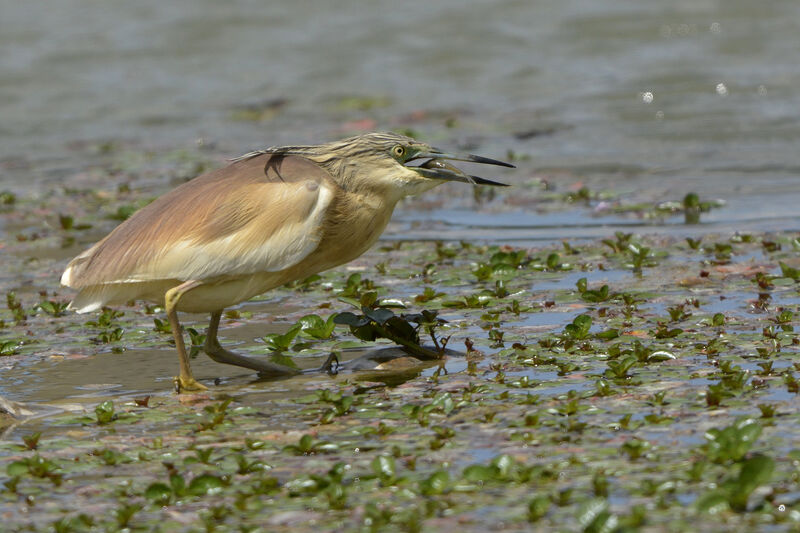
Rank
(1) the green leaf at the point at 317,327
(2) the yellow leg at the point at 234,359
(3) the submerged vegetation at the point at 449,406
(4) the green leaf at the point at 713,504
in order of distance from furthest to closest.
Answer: (1) the green leaf at the point at 317,327 → (2) the yellow leg at the point at 234,359 → (3) the submerged vegetation at the point at 449,406 → (4) the green leaf at the point at 713,504

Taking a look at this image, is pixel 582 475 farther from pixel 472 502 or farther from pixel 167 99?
pixel 167 99

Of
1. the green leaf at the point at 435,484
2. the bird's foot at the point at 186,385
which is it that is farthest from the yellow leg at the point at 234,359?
the green leaf at the point at 435,484

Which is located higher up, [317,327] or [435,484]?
[317,327]

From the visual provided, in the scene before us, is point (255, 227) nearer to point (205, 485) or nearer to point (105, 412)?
point (105, 412)

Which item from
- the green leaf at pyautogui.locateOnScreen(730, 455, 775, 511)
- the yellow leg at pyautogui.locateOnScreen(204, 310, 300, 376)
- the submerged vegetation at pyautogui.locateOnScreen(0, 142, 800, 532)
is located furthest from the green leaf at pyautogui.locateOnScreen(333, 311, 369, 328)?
the green leaf at pyautogui.locateOnScreen(730, 455, 775, 511)

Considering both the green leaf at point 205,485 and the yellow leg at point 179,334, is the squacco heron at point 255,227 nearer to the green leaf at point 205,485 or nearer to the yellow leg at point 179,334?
the yellow leg at point 179,334

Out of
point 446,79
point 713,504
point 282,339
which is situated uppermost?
point 446,79

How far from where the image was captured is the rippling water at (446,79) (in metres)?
12.9

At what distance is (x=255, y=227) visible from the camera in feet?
19.2

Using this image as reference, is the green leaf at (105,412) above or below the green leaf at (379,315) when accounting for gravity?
below

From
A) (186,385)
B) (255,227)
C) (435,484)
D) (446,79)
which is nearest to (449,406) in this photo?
(435,484)

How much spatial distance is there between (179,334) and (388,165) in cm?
122

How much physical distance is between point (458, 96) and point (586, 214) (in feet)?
20.2

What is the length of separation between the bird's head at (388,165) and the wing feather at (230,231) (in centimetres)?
11
